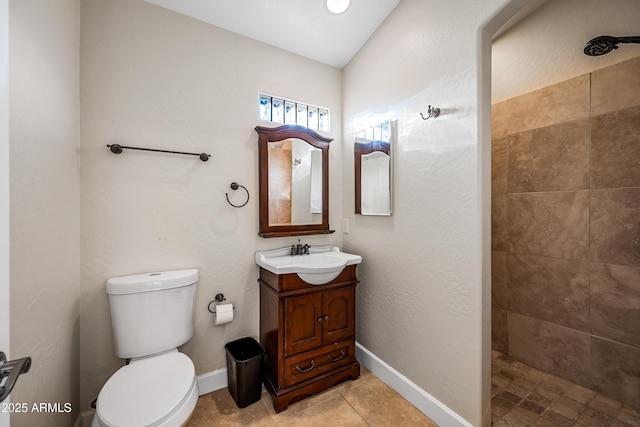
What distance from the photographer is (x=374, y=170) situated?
198cm

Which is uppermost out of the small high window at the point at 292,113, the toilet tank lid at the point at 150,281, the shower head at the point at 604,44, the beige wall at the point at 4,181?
the shower head at the point at 604,44

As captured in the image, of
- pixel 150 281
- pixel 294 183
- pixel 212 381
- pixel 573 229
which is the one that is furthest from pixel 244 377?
pixel 573 229

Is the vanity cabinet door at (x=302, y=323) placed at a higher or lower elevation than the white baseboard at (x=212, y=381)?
higher

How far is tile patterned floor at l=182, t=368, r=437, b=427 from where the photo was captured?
4.98 ft

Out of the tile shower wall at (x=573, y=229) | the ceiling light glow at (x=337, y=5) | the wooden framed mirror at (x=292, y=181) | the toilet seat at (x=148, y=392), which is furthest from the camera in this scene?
the wooden framed mirror at (x=292, y=181)

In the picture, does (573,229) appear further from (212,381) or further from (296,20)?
(212,381)

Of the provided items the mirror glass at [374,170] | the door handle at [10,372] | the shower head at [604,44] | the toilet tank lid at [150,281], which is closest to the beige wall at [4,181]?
the door handle at [10,372]

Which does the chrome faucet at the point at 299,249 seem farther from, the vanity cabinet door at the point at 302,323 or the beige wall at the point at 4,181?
the beige wall at the point at 4,181

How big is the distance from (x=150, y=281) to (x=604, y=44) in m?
2.93

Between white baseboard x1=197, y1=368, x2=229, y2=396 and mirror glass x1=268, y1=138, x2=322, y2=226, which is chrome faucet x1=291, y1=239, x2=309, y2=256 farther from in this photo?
white baseboard x1=197, y1=368, x2=229, y2=396

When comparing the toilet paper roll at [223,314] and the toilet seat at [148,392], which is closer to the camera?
the toilet seat at [148,392]

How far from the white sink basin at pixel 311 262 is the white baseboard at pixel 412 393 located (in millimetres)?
802

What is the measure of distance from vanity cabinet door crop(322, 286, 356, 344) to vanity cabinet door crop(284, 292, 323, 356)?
0.05 metres

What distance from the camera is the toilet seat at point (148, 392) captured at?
3.30ft
